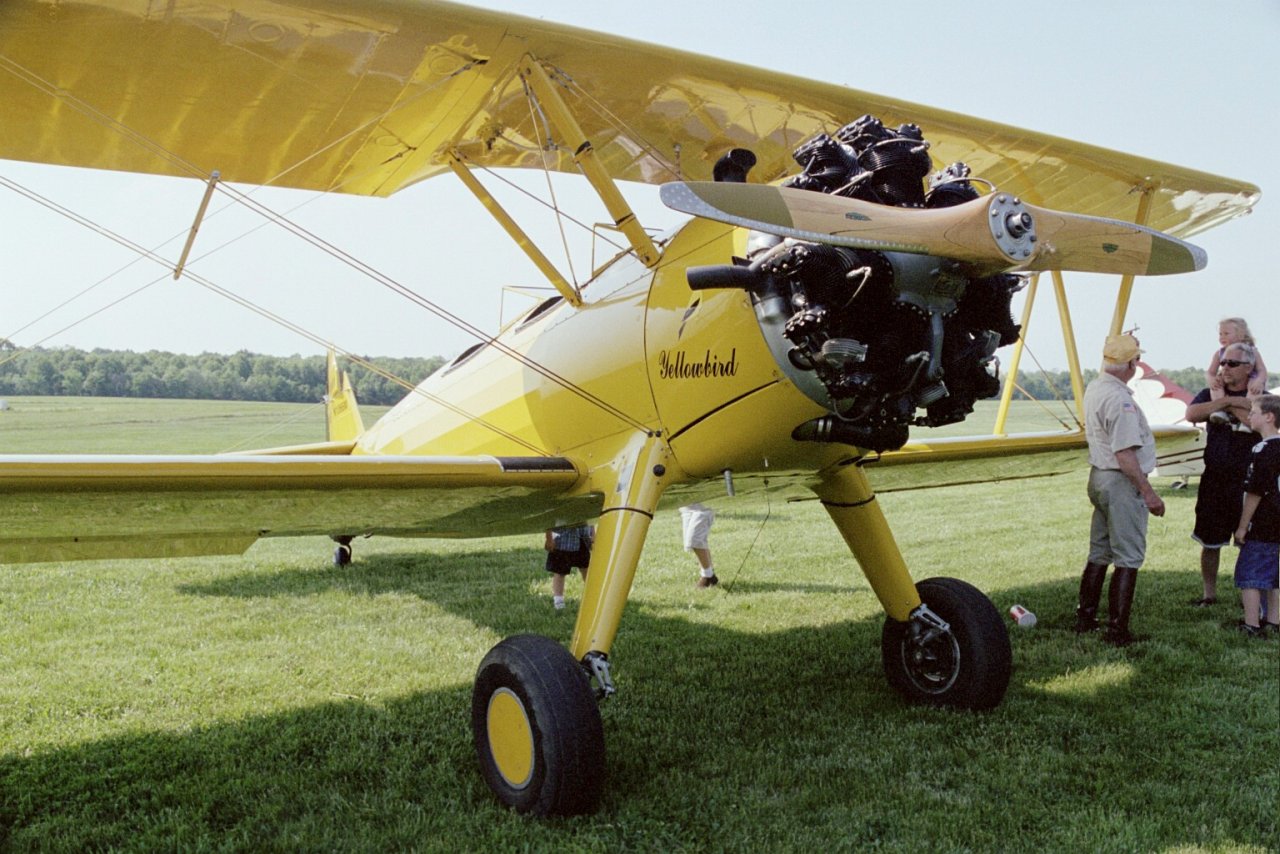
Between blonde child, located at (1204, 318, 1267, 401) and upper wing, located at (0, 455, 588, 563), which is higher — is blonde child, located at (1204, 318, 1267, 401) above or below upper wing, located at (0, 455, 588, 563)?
above

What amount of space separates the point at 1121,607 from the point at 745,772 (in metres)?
3.05

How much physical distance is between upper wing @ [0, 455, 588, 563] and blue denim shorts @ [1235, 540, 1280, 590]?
13.6 feet

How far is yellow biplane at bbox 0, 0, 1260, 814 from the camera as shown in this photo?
10.4 ft

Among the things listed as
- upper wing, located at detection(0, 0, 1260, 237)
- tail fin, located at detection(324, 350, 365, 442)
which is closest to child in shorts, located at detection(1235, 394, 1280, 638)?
upper wing, located at detection(0, 0, 1260, 237)

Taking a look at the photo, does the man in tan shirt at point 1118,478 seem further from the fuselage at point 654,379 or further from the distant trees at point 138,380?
the distant trees at point 138,380

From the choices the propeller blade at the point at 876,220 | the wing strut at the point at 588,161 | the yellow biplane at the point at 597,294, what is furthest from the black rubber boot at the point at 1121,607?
the wing strut at the point at 588,161

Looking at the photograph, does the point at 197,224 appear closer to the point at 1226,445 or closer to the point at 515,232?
the point at 515,232

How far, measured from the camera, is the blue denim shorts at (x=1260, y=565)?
5594mm

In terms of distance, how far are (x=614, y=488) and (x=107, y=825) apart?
7.40ft

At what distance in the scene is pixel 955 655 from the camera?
4.35m

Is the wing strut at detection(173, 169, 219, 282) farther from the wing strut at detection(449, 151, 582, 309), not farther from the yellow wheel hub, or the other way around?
the yellow wheel hub

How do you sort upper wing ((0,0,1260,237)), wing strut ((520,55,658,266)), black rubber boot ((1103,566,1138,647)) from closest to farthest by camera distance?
upper wing ((0,0,1260,237)), wing strut ((520,55,658,266)), black rubber boot ((1103,566,1138,647))

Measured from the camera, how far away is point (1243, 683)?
461 centimetres

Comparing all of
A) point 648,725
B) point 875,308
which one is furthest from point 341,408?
point 875,308
